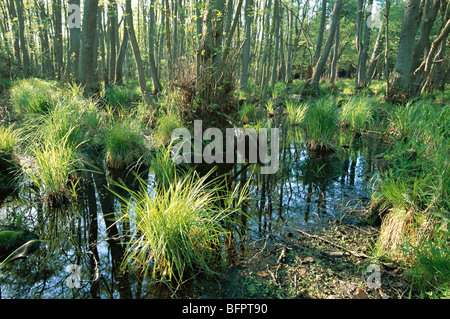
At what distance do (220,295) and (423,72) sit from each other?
10075mm

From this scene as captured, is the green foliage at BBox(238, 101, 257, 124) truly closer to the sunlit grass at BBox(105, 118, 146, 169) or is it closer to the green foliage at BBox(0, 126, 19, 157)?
the sunlit grass at BBox(105, 118, 146, 169)

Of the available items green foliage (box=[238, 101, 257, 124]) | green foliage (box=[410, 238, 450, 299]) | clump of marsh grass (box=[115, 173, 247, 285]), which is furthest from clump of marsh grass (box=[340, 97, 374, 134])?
clump of marsh grass (box=[115, 173, 247, 285])

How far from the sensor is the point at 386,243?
2.33 metres

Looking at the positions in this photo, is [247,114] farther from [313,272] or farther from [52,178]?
[313,272]

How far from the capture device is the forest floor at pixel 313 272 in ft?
6.34

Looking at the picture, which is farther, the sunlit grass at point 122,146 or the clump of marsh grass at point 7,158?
the sunlit grass at point 122,146

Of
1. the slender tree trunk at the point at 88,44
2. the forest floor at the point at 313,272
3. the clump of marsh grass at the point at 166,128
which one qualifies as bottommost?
the forest floor at the point at 313,272

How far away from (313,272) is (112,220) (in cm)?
197

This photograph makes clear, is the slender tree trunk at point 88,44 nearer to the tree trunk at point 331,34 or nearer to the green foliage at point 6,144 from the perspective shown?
the green foliage at point 6,144

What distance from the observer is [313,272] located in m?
2.16

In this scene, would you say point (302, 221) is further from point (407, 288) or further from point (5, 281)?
point (5, 281)

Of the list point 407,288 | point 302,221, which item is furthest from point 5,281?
point 407,288

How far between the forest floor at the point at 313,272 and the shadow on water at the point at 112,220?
0.66 feet

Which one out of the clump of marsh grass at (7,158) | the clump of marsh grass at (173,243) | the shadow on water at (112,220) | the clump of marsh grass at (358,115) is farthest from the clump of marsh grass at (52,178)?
the clump of marsh grass at (358,115)
